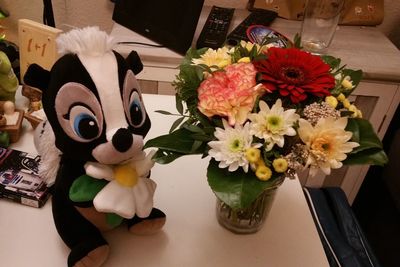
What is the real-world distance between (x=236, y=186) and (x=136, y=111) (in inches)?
7.0

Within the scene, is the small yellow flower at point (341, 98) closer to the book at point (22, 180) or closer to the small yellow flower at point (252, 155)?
the small yellow flower at point (252, 155)

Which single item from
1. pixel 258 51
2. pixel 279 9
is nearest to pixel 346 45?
pixel 279 9

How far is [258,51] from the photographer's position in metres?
0.57

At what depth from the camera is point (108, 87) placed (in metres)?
0.51

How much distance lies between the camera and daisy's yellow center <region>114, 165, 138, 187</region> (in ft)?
1.81

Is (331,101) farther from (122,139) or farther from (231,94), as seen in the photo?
(122,139)

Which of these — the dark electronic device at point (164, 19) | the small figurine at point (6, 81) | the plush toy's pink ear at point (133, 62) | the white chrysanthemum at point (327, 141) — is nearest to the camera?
the white chrysanthemum at point (327, 141)

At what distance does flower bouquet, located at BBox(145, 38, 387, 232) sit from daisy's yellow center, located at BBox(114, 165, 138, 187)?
50mm

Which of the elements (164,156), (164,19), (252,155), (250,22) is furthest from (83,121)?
(250,22)

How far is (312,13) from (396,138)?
1.55 ft

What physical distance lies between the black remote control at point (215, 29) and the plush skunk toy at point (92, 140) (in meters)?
0.55

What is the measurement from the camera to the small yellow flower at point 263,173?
0.47 metres

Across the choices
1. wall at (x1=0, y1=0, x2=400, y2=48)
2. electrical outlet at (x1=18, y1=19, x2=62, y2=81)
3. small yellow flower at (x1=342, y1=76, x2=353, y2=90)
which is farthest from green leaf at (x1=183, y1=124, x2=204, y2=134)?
wall at (x1=0, y1=0, x2=400, y2=48)

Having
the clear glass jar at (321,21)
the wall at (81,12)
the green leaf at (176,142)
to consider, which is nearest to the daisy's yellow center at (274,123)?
the green leaf at (176,142)
